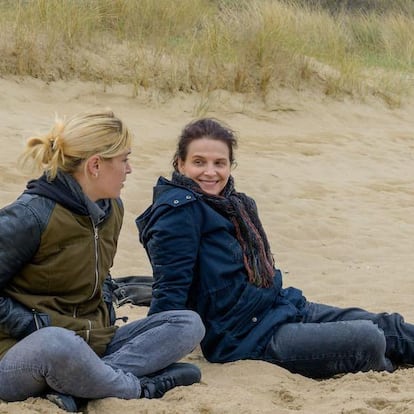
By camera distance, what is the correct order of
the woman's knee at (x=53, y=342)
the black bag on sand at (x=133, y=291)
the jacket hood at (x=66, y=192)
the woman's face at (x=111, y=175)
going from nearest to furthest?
the woman's knee at (x=53, y=342), the jacket hood at (x=66, y=192), the woman's face at (x=111, y=175), the black bag on sand at (x=133, y=291)

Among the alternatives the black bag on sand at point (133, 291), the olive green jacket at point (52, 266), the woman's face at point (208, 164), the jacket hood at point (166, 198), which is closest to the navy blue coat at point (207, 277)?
the jacket hood at point (166, 198)

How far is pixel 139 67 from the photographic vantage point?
10.7 meters

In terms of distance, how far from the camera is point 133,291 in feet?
17.1

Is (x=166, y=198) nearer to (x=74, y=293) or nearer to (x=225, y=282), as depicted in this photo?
(x=225, y=282)

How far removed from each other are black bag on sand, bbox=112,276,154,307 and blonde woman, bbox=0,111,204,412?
1260 mm

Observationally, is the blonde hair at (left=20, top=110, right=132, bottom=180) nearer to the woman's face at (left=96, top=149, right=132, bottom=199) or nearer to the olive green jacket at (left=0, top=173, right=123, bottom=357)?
the woman's face at (left=96, top=149, right=132, bottom=199)

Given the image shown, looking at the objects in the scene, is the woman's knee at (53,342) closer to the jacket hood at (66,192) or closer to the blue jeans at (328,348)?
the jacket hood at (66,192)

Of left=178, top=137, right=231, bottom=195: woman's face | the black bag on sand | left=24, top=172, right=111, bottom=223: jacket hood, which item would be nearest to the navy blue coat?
left=178, top=137, right=231, bottom=195: woman's face

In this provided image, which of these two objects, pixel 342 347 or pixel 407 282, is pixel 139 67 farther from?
pixel 342 347

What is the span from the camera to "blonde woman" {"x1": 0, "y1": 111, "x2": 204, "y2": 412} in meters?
3.38

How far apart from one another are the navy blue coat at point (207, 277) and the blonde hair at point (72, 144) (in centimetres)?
54

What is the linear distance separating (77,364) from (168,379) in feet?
1.53

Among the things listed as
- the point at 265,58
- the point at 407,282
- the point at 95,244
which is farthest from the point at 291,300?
the point at 265,58

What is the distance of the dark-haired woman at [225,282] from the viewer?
4043 millimetres
